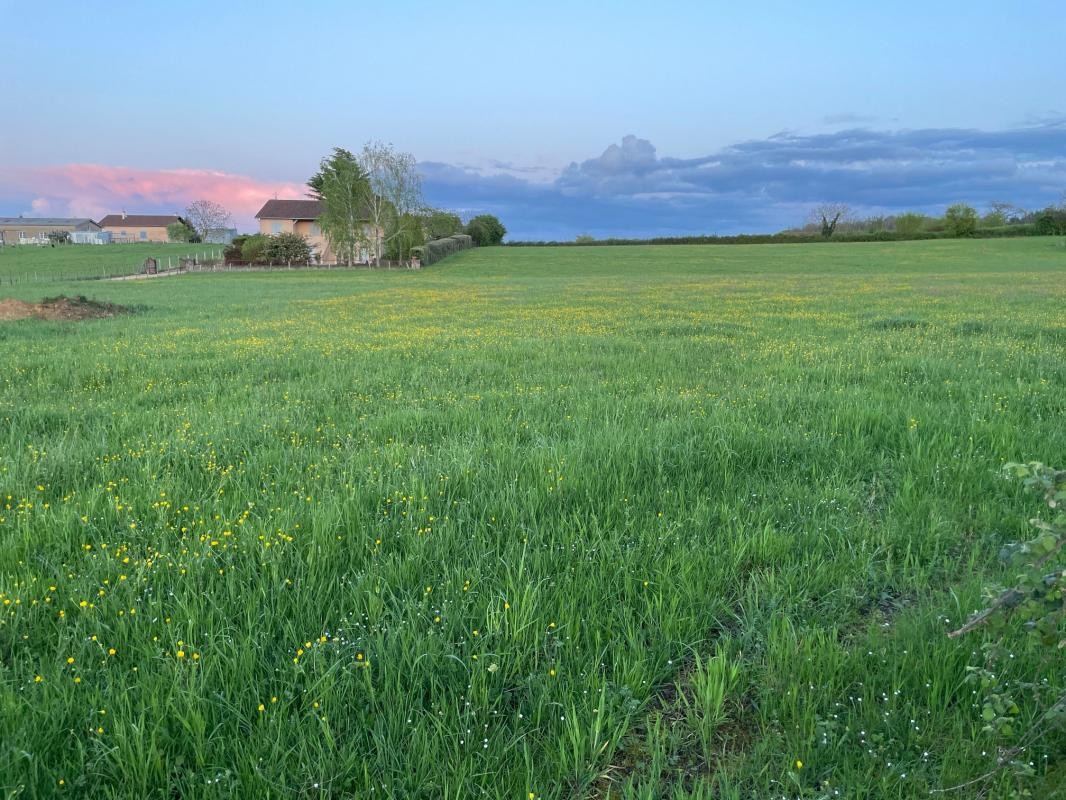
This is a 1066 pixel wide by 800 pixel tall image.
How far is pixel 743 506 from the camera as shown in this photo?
4492 millimetres

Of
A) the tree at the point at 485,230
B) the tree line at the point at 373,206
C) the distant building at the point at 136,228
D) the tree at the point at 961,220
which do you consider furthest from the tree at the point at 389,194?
the distant building at the point at 136,228

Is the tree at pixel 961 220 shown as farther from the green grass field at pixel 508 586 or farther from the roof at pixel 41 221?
the roof at pixel 41 221

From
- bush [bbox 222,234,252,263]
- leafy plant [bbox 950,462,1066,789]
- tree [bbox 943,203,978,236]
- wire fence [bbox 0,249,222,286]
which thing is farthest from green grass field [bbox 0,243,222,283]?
tree [bbox 943,203,978,236]

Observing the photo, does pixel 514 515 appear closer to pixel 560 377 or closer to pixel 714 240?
pixel 560 377

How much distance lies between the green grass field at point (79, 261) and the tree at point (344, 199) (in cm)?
1848

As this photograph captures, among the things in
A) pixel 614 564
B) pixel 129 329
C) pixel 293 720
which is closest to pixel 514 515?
pixel 614 564

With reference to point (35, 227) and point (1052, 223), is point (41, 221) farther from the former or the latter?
point (1052, 223)

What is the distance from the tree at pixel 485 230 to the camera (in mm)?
108062

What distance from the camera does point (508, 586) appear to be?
Result: 3320 millimetres

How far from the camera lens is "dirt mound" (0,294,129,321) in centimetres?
1767

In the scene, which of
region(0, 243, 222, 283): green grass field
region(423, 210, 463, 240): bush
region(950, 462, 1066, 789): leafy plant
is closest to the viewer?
region(950, 462, 1066, 789): leafy plant

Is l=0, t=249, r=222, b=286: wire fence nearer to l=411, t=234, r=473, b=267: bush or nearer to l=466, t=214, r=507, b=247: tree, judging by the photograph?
l=411, t=234, r=473, b=267: bush

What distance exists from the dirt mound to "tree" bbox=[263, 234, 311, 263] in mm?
54397

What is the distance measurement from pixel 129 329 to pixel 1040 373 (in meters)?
17.8
